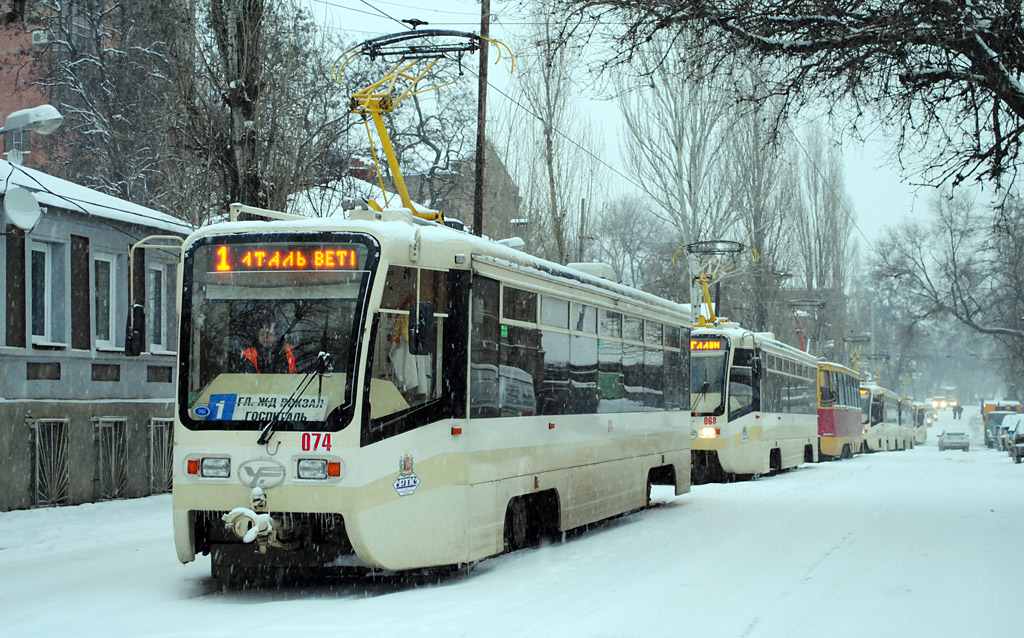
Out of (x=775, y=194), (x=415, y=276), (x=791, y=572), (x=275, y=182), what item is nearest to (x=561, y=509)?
(x=791, y=572)

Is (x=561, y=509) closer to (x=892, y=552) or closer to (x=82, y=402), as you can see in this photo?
(x=892, y=552)

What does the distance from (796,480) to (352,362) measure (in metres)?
17.0

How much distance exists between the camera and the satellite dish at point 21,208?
50.6ft

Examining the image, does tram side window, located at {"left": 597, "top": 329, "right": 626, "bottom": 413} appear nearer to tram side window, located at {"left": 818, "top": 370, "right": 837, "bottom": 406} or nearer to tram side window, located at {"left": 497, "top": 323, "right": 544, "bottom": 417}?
tram side window, located at {"left": 497, "top": 323, "right": 544, "bottom": 417}

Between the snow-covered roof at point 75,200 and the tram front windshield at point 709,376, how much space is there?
387 inches

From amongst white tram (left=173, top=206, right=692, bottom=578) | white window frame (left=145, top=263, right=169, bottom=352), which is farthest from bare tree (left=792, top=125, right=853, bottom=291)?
white tram (left=173, top=206, right=692, bottom=578)

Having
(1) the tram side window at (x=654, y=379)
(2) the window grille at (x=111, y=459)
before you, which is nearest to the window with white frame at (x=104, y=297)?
(2) the window grille at (x=111, y=459)

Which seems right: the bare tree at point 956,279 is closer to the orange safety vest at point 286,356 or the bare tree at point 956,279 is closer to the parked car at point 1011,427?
the parked car at point 1011,427

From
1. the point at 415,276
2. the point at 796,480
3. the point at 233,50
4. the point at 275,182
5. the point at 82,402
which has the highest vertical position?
the point at 233,50

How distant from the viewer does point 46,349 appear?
17.2 m

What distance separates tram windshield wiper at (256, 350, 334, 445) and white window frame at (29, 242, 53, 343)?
9532 mm

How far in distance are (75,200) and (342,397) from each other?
1061 cm

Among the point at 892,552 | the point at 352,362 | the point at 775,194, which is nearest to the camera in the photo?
the point at 352,362

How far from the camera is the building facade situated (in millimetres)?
16531
